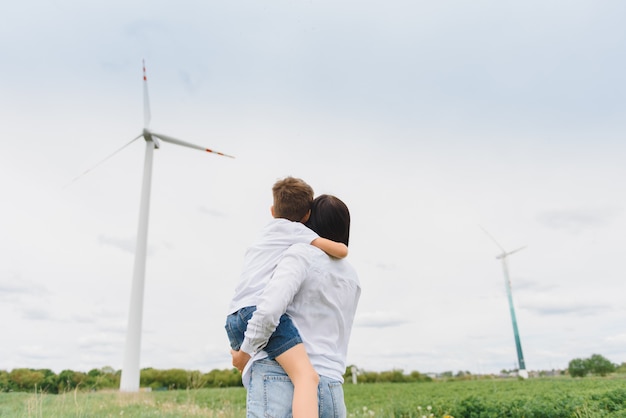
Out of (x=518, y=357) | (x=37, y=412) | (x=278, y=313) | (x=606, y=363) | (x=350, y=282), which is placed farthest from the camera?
(x=518, y=357)

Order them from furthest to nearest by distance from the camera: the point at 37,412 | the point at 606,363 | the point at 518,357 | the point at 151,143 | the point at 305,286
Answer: the point at 518,357 < the point at 606,363 < the point at 151,143 < the point at 37,412 < the point at 305,286

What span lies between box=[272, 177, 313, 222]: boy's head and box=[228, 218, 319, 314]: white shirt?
3.7 inches

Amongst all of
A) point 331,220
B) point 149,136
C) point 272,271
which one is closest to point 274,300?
point 272,271

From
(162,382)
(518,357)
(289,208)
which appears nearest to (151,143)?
(162,382)

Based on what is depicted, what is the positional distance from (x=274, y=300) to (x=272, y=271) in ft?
1.03

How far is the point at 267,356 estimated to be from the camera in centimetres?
244

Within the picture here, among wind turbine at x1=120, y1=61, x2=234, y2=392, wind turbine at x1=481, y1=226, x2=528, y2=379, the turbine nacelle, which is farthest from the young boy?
wind turbine at x1=481, y1=226, x2=528, y2=379

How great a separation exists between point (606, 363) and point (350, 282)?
48.3 m

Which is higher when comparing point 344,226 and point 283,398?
point 344,226

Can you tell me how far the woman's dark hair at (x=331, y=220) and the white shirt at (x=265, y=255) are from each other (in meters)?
0.11

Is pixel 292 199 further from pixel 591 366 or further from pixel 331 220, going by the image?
pixel 591 366

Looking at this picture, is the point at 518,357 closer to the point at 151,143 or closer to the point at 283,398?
the point at 151,143

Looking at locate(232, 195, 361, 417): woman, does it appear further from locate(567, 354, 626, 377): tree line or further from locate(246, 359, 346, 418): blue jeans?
locate(567, 354, 626, 377): tree line

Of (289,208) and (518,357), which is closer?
(289,208)
